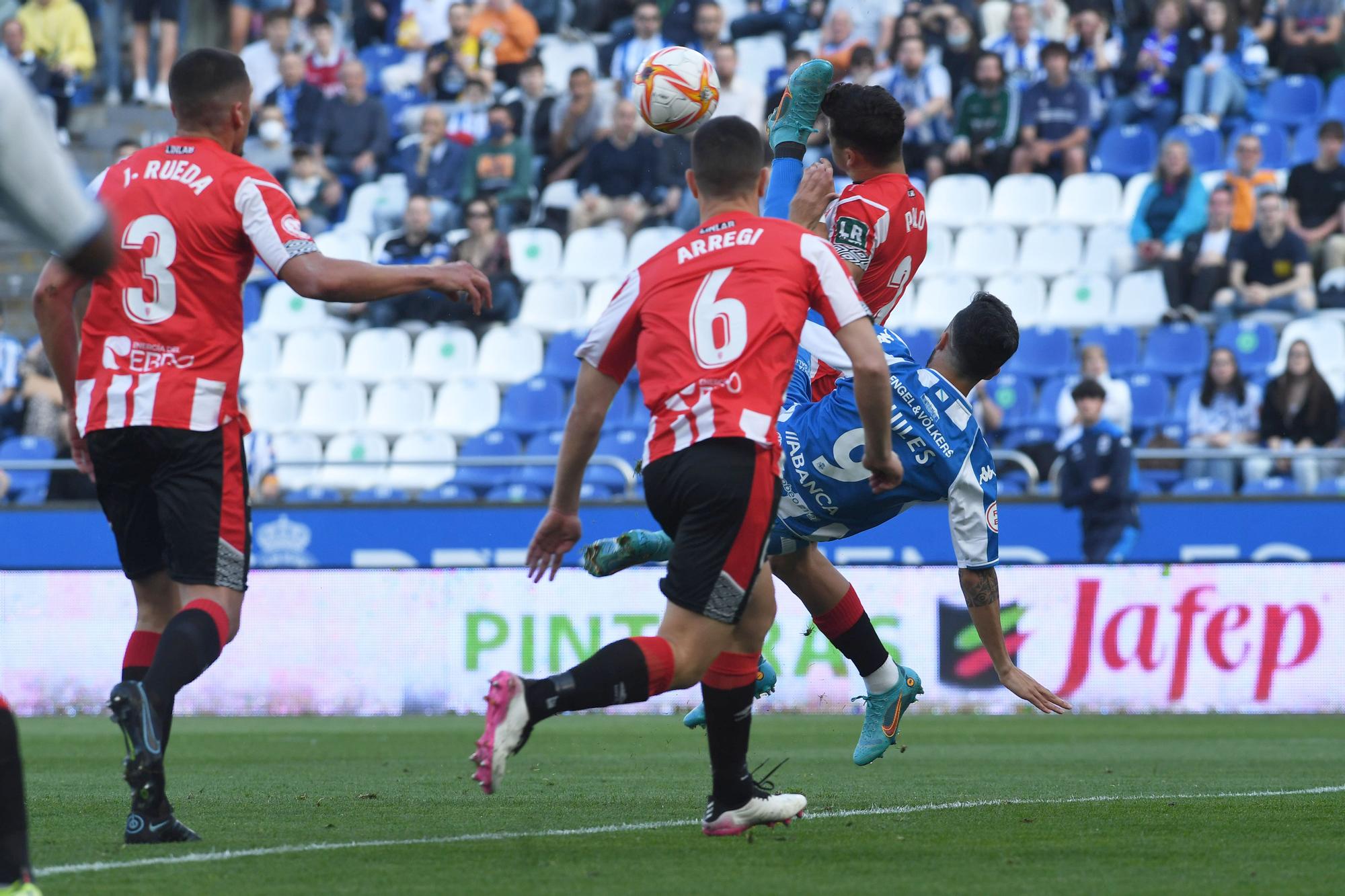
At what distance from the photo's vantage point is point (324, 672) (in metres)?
14.2

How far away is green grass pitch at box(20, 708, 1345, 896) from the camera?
16.2 ft

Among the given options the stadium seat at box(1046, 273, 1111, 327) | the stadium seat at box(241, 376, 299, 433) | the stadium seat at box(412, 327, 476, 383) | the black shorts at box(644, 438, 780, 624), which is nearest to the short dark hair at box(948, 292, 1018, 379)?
the black shorts at box(644, 438, 780, 624)

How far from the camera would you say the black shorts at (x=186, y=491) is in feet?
19.0

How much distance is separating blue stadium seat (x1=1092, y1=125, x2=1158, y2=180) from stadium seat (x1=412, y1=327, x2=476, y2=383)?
21.3ft

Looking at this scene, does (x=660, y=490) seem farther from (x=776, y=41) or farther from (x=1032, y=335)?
(x=776, y=41)

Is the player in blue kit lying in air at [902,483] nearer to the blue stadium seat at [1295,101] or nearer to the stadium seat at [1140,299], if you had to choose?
the stadium seat at [1140,299]

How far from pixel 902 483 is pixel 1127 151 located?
41.5 ft

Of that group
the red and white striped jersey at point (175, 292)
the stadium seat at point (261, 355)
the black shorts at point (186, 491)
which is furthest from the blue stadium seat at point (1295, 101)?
the black shorts at point (186, 491)

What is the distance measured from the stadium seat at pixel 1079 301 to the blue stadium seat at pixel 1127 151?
1707 mm

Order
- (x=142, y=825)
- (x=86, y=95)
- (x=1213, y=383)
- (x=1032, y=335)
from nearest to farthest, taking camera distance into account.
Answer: (x=142, y=825), (x=1213, y=383), (x=1032, y=335), (x=86, y=95)

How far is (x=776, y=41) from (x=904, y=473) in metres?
13.6

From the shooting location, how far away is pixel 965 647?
13.7m

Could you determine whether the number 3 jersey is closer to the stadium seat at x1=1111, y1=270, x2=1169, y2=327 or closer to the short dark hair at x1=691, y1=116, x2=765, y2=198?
the short dark hair at x1=691, y1=116, x2=765, y2=198

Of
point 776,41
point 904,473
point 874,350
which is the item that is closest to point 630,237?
point 776,41
